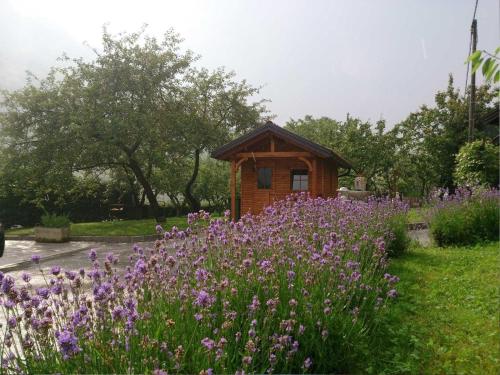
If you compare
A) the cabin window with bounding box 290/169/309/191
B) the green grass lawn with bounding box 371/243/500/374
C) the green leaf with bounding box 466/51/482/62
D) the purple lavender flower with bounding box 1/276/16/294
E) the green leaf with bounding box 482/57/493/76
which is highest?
the cabin window with bounding box 290/169/309/191

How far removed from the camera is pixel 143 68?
20703 mm

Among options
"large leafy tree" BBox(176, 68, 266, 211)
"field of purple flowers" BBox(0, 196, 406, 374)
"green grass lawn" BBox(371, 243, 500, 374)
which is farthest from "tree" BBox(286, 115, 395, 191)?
"field of purple flowers" BBox(0, 196, 406, 374)

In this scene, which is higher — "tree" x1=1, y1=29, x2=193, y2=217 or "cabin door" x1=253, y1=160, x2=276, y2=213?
"tree" x1=1, y1=29, x2=193, y2=217

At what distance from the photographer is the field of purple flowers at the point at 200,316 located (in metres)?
3.04

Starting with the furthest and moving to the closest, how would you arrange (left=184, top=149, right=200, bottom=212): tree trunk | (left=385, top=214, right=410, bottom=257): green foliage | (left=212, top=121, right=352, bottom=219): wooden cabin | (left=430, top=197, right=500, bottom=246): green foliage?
1. (left=184, top=149, right=200, bottom=212): tree trunk
2. (left=212, top=121, right=352, bottom=219): wooden cabin
3. (left=430, top=197, right=500, bottom=246): green foliage
4. (left=385, top=214, right=410, bottom=257): green foliage

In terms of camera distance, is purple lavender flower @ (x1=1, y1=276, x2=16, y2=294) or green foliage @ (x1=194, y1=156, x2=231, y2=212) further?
green foliage @ (x1=194, y1=156, x2=231, y2=212)

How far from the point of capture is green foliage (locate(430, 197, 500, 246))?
1157 centimetres

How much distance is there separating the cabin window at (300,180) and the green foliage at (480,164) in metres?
6.62

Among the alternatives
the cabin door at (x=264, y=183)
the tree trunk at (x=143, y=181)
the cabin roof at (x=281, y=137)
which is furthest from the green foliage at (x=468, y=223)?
the tree trunk at (x=143, y=181)

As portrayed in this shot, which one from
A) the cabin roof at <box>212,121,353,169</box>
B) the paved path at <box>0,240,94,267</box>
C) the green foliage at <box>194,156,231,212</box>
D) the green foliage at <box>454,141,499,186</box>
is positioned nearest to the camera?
the paved path at <box>0,240,94,267</box>

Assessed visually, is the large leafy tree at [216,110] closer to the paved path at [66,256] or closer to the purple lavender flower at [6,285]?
the paved path at [66,256]

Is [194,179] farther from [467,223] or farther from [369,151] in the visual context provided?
[467,223]

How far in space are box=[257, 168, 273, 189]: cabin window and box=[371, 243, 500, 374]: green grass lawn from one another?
39.9 ft

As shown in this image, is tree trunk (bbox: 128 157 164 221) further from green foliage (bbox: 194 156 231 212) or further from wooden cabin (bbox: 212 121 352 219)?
green foliage (bbox: 194 156 231 212)
